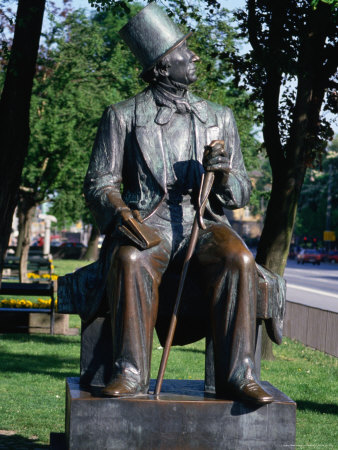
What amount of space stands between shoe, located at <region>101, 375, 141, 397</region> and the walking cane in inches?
7.4

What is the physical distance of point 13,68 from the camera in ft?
36.6

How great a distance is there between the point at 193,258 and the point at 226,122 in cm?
105

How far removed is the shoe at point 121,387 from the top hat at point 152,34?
80.7 inches

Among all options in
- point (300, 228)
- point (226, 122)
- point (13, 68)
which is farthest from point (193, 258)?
point (300, 228)

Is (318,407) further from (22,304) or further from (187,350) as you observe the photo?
(22,304)

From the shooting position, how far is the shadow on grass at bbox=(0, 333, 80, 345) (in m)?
15.7

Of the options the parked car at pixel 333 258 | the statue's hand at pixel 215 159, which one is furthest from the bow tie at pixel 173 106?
the parked car at pixel 333 258

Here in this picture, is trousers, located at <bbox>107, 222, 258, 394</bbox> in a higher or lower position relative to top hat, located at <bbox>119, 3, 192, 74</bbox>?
lower

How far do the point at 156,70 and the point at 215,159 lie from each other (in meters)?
0.82

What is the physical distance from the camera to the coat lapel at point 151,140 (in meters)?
5.79

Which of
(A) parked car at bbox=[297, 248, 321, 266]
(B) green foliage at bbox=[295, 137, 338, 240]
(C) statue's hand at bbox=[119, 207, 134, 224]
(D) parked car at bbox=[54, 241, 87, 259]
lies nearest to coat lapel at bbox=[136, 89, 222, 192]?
(C) statue's hand at bbox=[119, 207, 134, 224]

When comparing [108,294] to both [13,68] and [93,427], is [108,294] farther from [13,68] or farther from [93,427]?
[13,68]

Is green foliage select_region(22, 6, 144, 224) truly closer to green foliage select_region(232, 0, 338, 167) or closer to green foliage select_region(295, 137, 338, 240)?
green foliage select_region(232, 0, 338, 167)

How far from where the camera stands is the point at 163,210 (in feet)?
18.9
